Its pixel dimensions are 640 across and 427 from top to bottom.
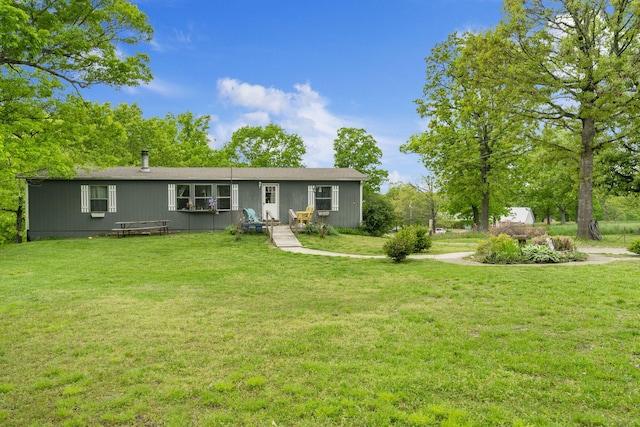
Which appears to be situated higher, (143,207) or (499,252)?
(143,207)

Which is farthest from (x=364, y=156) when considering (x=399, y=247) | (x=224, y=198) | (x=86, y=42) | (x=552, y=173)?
(x=86, y=42)

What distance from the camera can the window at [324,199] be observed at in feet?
60.5

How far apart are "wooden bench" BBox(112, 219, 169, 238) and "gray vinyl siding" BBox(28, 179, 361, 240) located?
0.84 feet

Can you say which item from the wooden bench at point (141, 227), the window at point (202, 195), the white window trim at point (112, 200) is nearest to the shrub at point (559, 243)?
the window at point (202, 195)

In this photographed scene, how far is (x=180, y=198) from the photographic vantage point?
17.9 metres

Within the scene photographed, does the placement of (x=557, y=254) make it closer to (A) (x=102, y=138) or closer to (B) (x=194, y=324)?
(B) (x=194, y=324)

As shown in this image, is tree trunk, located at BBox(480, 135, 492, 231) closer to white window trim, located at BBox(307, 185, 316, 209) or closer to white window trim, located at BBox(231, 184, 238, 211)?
white window trim, located at BBox(307, 185, 316, 209)

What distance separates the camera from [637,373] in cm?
334

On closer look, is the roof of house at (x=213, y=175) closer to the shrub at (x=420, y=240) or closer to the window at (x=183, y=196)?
the window at (x=183, y=196)

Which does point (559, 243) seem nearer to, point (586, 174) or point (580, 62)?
point (586, 174)

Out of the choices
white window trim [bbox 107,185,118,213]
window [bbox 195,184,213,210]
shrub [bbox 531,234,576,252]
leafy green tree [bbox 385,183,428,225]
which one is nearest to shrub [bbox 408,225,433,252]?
shrub [bbox 531,234,576,252]

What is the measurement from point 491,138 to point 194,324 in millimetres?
21403

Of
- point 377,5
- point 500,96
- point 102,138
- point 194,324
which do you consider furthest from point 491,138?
point 194,324

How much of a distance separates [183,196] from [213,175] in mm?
1774
